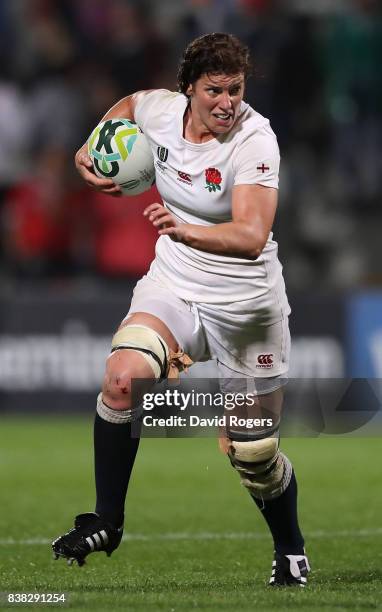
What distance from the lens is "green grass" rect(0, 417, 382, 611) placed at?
5.46 metres

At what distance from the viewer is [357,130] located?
1413cm

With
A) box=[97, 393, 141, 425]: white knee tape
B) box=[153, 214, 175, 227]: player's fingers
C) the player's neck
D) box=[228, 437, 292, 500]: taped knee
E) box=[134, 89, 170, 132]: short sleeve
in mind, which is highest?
box=[134, 89, 170, 132]: short sleeve

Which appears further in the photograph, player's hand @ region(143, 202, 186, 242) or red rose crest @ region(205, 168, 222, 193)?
red rose crest @ region(205, 168, 222, 193)

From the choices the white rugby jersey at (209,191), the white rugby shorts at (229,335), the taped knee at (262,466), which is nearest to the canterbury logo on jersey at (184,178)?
the white rugby jersey at (209,191)

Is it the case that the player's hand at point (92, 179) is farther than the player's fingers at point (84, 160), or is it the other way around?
the player's fingers at point (84, 160)

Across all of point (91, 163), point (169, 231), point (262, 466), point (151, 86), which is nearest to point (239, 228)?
point (169, 231)

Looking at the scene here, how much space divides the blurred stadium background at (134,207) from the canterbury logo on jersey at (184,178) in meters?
4.14

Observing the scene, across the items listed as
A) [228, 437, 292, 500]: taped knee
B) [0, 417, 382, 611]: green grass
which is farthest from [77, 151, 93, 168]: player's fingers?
[0, 417, 382, 611]: green grass

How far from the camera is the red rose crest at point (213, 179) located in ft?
18.7

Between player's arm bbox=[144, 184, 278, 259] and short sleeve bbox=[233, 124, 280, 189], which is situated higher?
short sleeve bbox=[233, 124, 280, 189]

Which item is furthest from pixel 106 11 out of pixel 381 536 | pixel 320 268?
pixel 381 536

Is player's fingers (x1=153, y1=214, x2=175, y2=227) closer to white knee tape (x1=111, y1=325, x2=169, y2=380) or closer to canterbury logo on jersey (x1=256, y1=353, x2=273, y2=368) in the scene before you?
white knee tape (x1=111, y1=325, x2=169, y2=380)

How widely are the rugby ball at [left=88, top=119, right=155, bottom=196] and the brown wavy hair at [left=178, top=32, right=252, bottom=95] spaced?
1.38ft

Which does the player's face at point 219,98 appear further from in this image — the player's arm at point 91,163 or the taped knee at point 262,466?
the taped knee at point 262,466
